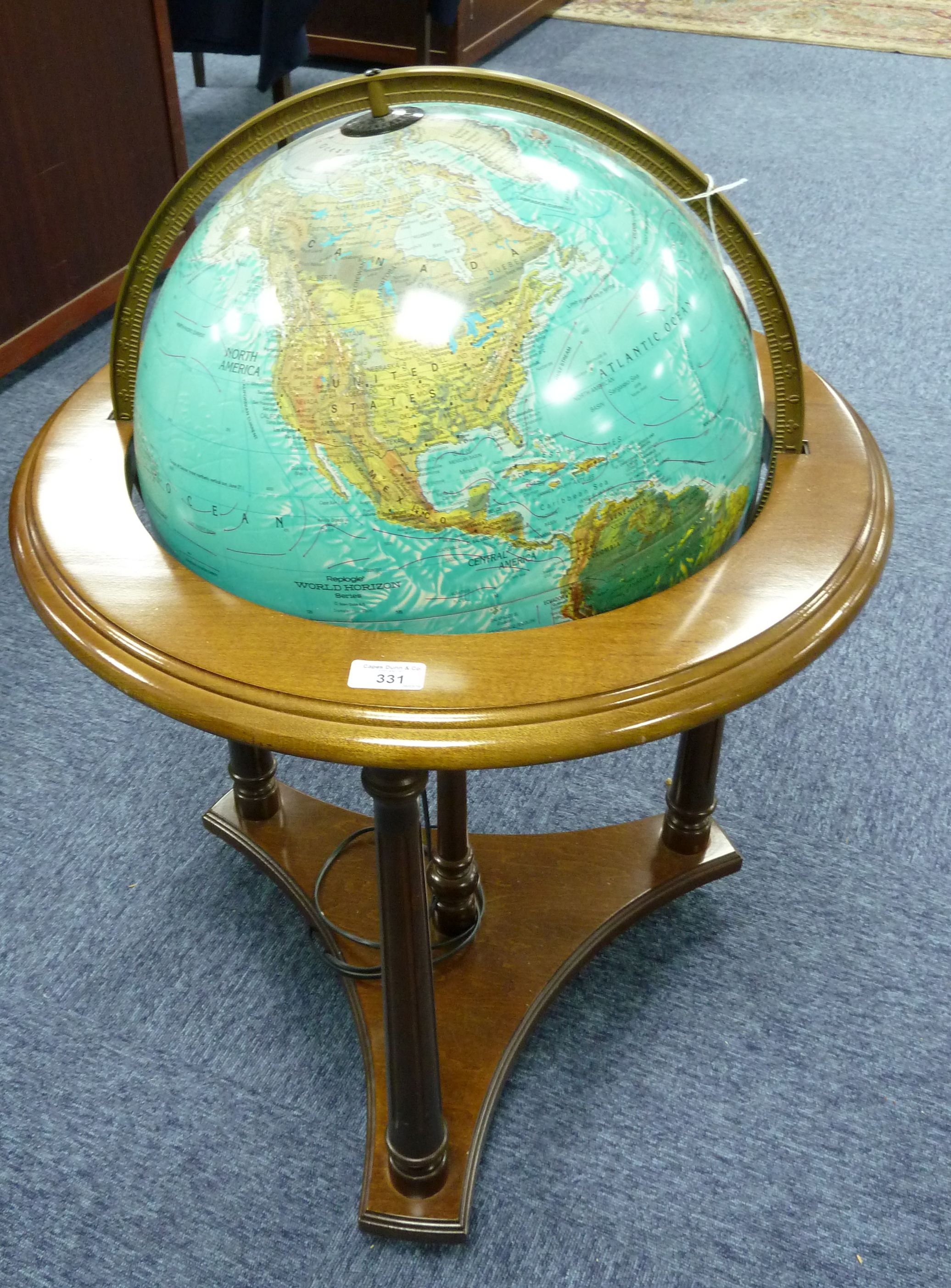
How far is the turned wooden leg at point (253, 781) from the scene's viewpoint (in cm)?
175

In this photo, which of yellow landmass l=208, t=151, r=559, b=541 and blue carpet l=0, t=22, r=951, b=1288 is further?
blue carpet l=0, t=22, r=951, b=1288

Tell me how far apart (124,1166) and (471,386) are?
1122 millimetres

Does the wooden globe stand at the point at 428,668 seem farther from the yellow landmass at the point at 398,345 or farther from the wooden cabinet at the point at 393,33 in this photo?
the wooden cabinet at the point at 393,33

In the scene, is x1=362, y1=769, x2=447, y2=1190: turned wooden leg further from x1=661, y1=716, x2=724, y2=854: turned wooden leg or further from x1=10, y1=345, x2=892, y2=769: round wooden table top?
x1=661, y1=716, x2=724, y2=854: turned wooden leg

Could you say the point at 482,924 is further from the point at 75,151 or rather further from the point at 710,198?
the point at 75,151

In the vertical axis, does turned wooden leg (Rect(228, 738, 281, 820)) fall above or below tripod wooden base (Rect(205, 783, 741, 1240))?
above

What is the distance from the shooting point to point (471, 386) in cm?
86

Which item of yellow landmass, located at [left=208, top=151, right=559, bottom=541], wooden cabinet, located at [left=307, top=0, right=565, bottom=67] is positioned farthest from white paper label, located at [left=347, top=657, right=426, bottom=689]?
wooden cabinet, located at [left=307, top=0, right=565, bottom=67]

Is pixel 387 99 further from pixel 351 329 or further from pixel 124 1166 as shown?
pixel 124 1166

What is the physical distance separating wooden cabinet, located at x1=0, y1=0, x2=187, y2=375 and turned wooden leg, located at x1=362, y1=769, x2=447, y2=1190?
2.20m

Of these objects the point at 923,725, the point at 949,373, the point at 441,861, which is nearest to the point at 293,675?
the point at 441,861

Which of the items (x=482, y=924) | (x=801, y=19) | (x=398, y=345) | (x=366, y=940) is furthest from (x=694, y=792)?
(x=801, y=19)

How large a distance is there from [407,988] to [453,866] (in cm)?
38

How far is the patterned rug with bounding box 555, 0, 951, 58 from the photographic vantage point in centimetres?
538
